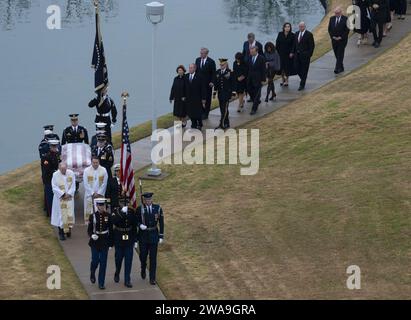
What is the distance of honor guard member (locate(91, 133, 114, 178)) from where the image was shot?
22219mm

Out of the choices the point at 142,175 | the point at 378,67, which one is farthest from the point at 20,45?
the point at 142,175

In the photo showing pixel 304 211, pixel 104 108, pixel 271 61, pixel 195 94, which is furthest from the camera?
pixel 271 61

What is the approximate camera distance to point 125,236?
18.6 m

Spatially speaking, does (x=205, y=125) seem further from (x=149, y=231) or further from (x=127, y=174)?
(x=149, y=231)

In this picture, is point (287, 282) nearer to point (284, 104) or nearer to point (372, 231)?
point (372, 231)

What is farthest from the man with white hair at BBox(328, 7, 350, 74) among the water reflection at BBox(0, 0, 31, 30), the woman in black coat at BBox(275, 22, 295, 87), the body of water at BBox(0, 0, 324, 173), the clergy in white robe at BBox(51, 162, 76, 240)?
the water reflection at BBox(0, 0, 31, 30)

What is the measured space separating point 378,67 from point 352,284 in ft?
45.5

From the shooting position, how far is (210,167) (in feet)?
80.6

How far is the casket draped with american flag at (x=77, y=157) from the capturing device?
2220cm

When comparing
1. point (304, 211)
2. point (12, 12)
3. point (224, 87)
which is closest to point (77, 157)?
point (304, 211)

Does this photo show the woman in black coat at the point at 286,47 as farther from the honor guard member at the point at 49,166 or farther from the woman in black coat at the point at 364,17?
the honor guard member at the point at 49,166

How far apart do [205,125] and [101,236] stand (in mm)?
9420
